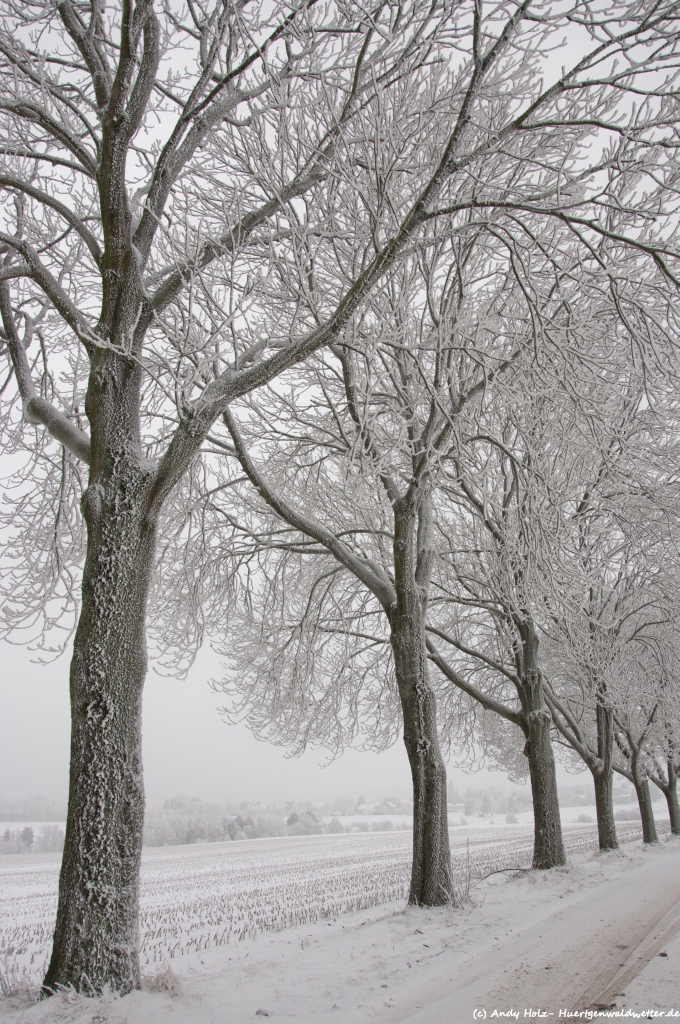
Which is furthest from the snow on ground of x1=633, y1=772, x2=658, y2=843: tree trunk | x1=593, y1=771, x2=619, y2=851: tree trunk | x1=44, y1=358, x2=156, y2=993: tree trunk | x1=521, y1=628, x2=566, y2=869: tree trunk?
x1=633, y1=772, x2=658, y2=843: tree trunk

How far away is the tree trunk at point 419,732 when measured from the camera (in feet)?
20.6

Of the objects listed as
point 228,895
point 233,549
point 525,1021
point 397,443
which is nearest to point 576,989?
point 525,1021

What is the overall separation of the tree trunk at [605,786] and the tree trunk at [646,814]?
13.6 ft

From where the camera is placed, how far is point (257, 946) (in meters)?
5.41

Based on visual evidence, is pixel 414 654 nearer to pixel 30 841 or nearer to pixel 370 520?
pixel 370 520

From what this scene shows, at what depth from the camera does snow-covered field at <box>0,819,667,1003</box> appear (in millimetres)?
6066

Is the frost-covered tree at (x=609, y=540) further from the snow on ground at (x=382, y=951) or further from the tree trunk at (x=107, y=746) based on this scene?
the tree trunk at (x=107, y=746)

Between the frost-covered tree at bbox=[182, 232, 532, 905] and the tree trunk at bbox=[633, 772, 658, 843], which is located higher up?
the frost-covered tree at bbox=[182, 232, 532, 905]

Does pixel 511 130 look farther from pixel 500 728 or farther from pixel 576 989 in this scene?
pixel 500 728

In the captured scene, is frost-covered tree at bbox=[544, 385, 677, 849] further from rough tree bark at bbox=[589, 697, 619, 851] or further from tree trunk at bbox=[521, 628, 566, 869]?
tree trunk at bbox=[521, 628, 566, 869]

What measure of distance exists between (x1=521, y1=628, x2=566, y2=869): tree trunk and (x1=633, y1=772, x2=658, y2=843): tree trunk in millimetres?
9114

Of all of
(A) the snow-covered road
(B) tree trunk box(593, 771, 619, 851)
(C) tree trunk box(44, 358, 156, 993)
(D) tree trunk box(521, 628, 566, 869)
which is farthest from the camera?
(B) tree trunk box(593, 771, 619, 851)

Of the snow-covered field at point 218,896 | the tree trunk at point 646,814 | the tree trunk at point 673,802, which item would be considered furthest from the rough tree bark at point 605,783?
the tree trunk at point 673,802

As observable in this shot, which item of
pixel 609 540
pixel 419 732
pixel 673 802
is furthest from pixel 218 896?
pixel 673 802
